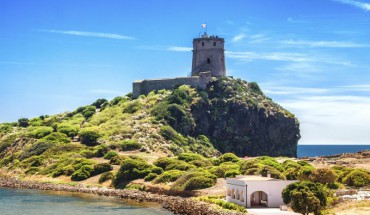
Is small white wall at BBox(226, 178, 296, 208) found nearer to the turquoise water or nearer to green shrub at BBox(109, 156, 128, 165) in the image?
the turquoise water

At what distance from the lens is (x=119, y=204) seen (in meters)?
64.8

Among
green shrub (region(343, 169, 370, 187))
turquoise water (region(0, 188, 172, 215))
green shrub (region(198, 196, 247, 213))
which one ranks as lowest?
turquoise water (region(0, 188, 172, 215))

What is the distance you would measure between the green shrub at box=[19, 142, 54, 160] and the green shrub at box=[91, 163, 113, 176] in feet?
76.9

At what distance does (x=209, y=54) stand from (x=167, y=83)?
45.7 feet

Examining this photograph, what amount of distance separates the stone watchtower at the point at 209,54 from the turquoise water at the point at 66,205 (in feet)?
228

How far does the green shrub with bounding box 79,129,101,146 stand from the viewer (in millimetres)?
112562

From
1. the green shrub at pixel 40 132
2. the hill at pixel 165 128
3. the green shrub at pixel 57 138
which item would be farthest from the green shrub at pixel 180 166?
the green shrub at pixel 40 132

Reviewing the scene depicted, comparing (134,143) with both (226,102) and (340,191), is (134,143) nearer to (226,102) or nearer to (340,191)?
(226,102)

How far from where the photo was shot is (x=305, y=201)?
4547 centimetres

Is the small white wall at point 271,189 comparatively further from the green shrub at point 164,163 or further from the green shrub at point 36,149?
the green shrub at point 36,149

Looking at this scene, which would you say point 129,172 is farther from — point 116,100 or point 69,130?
point 116,100

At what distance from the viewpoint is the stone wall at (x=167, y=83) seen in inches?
5266

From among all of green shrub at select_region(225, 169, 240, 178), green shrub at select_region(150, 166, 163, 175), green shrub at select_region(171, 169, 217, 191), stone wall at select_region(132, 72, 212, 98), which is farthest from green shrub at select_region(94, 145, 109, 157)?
green shrub at select_region(225, 169, 240, 178)

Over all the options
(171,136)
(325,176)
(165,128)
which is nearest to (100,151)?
(165,128)
